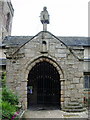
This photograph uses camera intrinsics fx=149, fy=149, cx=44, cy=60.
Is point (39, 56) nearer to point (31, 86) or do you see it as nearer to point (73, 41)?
→ point (31, 86)

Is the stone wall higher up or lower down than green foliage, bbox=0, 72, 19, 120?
higher up

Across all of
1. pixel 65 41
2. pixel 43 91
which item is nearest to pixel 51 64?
pixel 43 91

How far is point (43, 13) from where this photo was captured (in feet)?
37.7

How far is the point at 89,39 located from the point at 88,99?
7.81 metres

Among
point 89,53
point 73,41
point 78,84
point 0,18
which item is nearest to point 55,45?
point 78,84

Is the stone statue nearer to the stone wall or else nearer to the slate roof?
the stone wall

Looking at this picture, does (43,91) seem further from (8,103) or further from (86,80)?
(8,103)

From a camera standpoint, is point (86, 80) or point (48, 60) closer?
point (48, 60)

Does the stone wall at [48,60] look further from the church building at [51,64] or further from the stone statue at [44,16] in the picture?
the stone statue at [44,16]

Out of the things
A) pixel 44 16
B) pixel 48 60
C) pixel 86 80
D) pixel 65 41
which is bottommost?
pixel 86 80

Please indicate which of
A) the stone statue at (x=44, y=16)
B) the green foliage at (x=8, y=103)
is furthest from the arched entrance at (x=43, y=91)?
the stone statue at (x=44, y=16)

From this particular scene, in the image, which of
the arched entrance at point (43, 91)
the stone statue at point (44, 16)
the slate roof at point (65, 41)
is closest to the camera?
the stone statue at point (44, 16)

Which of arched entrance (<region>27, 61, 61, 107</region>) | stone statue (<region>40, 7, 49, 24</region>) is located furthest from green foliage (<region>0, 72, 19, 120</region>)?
stone statue (<region>40, 7, 49, 24</region>)

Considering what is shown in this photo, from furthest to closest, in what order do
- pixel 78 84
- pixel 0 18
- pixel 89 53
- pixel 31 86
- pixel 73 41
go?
pixel 0 18 → pixel 73 41 → pixel 89 53 → pixel 31 86 → pixel 78 84
